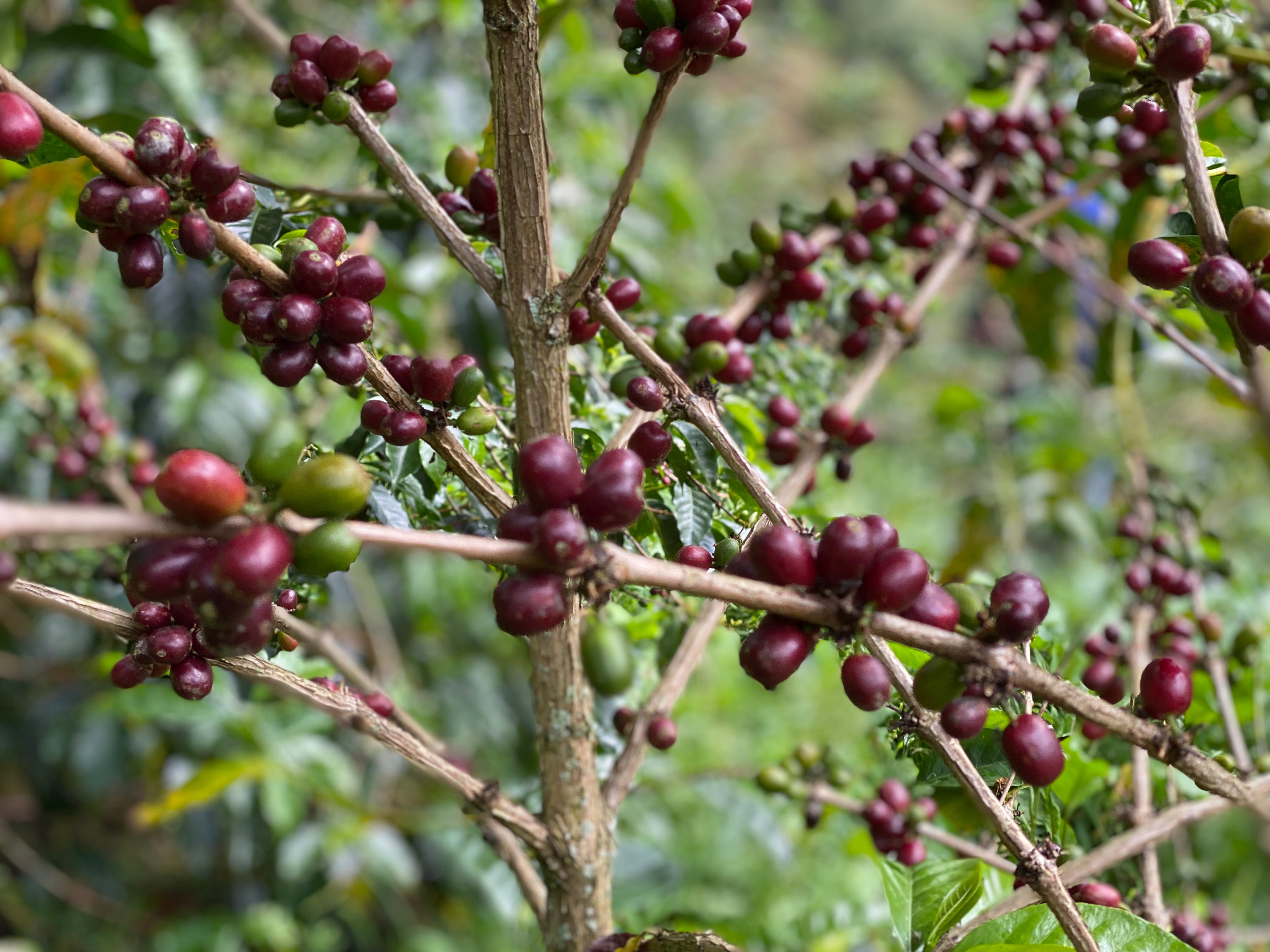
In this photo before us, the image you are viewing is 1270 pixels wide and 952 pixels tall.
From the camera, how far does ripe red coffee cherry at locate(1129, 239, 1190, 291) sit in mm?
620

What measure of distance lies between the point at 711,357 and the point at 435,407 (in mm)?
246

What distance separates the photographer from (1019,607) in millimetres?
481

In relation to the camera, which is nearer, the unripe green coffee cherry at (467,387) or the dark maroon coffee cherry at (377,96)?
the unripe green coffee cherry at (467,387)

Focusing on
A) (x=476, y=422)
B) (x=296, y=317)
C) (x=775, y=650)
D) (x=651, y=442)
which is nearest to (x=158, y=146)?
(x=296, y=317)

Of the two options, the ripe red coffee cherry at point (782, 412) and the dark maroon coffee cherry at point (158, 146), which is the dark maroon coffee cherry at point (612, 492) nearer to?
the dark maroon coffee cherry at point (158, 146)

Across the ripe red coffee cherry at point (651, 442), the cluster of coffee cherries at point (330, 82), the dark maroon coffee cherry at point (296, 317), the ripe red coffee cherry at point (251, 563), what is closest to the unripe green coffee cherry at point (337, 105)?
the cluster of coffee cherries at point (330, 82)

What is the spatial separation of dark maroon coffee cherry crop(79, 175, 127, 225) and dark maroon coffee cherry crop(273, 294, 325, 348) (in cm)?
11

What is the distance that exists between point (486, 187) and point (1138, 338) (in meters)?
1.13

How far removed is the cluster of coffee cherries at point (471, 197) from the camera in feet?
2.59

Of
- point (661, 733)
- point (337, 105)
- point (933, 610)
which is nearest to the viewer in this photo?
point (933, 610)

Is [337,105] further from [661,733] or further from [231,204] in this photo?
[661,733]

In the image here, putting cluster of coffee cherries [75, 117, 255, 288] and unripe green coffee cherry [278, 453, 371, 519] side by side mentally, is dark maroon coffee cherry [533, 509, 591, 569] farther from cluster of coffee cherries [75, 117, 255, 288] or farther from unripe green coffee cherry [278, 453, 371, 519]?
cluster of coffee cherries [75, 117, 255, 288]

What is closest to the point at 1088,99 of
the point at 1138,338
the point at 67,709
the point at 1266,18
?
the point at 1138,338

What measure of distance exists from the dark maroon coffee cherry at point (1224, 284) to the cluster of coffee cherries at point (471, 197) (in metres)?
0.51
